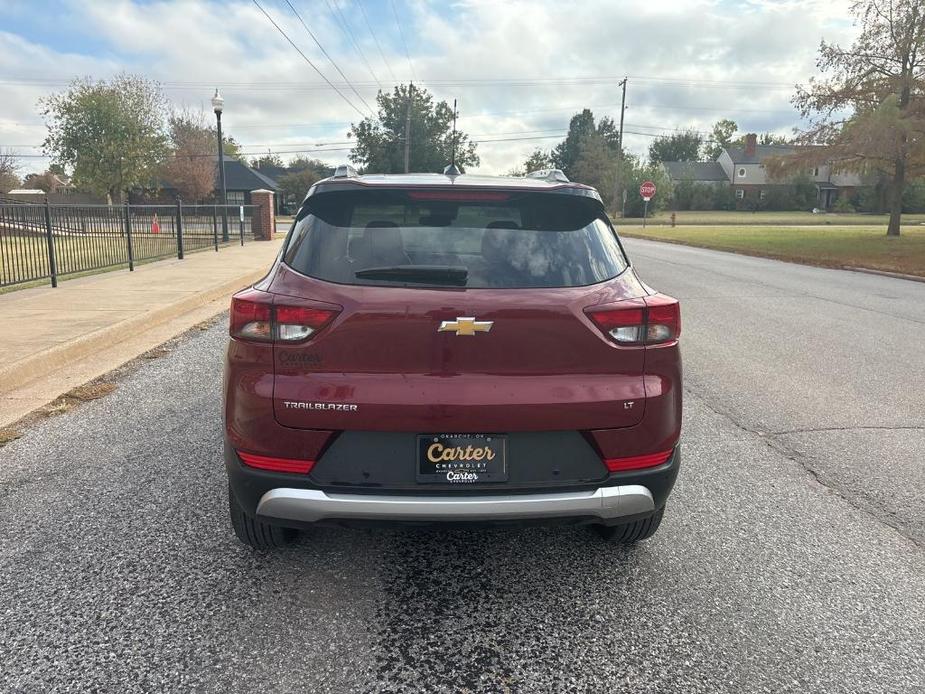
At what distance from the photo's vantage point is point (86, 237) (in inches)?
501

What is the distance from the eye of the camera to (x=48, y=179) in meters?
77.4

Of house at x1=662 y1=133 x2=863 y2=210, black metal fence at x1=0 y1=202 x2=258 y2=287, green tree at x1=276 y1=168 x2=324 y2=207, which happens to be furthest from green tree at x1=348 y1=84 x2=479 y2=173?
black metal fence at x1=0 y1=202 x2=258 y2=287

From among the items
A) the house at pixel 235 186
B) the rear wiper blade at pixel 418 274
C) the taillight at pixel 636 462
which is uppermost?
the house at pixel 235 186

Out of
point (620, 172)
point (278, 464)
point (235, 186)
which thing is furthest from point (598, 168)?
point (278, 464)

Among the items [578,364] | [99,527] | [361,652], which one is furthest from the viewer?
[99,527]

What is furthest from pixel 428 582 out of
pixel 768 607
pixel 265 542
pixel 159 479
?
pixel 159 479

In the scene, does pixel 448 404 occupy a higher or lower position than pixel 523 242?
lower

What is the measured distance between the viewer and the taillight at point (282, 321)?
2.57 m

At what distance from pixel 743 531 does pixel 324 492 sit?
2194 mm

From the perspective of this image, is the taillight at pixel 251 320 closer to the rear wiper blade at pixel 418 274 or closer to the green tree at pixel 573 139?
the rear wiper blade at pixel 418 274

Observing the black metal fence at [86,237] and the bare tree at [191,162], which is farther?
the bare tree at [191,162]

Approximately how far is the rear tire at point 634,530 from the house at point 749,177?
87.6m

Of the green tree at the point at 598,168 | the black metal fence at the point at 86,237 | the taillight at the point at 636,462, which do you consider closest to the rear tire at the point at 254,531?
the taillight at the point at 636,462

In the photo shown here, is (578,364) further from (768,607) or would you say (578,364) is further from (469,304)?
(768,607)
